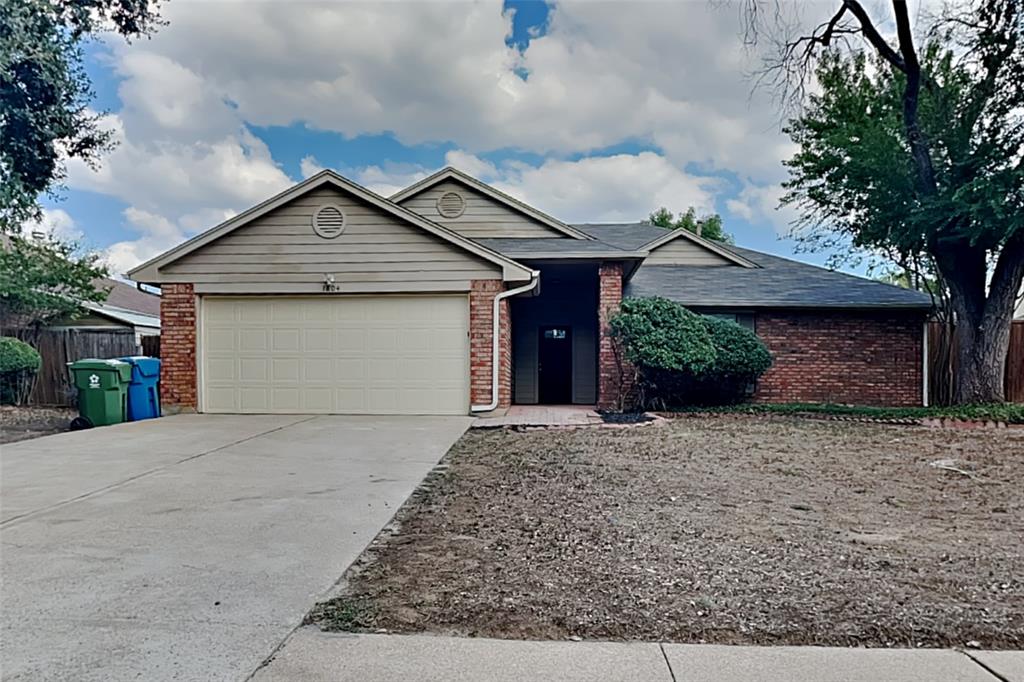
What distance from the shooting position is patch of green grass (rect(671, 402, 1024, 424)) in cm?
1124

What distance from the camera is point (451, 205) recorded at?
51.4 feet

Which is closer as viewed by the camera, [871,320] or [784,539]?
[784,539]

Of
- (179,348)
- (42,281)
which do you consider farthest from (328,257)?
(42,281)

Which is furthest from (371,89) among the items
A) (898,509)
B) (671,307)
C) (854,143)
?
(898,509)

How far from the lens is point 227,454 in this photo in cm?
752

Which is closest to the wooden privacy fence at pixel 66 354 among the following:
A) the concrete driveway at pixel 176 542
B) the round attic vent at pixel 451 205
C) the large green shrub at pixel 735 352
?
the concrete driveway at pixel 176 542

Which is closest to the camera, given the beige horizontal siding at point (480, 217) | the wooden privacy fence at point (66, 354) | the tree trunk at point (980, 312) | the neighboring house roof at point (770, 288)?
the tree trunk at point (980, 312)

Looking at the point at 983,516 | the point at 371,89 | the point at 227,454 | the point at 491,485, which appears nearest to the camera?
the point at 983,516

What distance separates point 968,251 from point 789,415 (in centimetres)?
451

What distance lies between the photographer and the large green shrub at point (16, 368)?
44.1 ft

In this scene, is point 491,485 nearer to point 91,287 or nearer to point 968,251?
point 968,251

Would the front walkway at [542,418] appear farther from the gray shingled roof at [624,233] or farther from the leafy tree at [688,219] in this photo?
the leafy tree at [688,219]

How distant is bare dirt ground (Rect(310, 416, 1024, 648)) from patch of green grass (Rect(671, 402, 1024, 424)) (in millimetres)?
4331

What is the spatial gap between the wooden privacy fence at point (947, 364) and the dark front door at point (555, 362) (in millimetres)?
7491
